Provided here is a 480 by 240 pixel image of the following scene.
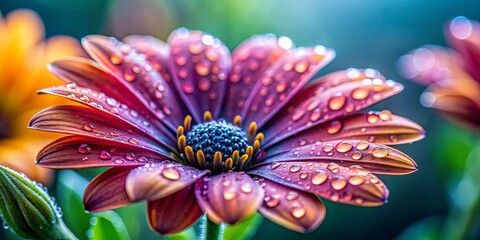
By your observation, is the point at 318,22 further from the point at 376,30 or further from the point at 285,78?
the point at 285,78

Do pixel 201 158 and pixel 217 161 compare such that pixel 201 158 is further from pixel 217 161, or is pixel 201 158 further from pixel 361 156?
pixel 361 156

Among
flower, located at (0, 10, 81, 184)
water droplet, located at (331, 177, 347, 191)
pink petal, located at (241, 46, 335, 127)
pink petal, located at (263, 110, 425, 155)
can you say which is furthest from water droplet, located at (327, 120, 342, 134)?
flower, located at (0, 10, 81, 184)

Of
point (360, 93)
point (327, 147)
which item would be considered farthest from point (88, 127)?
point (360, 93)

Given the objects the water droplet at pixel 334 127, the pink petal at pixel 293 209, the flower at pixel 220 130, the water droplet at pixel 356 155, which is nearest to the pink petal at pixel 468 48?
the flower at pixel 220 130

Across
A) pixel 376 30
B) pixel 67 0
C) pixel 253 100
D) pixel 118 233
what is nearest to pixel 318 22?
pixel 376 30

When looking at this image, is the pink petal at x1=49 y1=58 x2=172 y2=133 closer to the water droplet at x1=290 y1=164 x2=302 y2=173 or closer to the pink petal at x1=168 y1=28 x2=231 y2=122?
the pink petal at x1=168 y1=28 x2=231 y2=122
